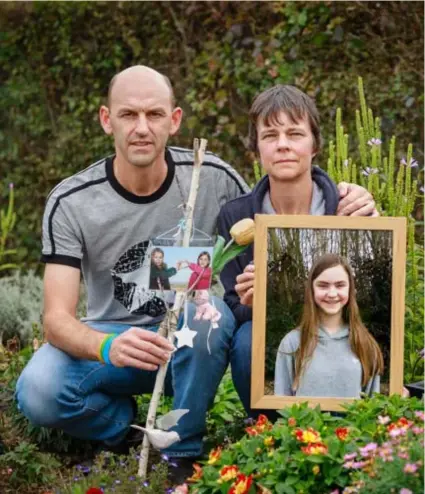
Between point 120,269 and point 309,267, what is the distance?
0.83m

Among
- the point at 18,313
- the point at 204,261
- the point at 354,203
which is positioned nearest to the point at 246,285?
the point at 204,261

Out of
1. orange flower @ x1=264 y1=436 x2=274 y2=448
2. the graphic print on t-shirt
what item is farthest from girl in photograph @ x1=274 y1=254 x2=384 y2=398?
the graphic print on t-shirt

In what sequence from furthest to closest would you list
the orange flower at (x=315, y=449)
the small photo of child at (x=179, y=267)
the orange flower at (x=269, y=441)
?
the small photo of child at (x=179, y=267)
the orange flower at (x=269, y=441)
the orange flower at (x=315, y=449)

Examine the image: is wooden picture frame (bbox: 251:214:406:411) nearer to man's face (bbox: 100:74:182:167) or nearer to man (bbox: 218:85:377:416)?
man (bbox: 218:85:377:416)

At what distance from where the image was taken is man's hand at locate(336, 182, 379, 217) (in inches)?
144

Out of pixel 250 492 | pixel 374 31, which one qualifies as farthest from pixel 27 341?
pixel 250 492

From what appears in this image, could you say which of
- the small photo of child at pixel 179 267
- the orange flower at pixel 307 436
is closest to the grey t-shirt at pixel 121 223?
the small photo of child at pixel 179 267

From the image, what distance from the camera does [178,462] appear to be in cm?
387

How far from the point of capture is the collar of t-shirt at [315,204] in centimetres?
373

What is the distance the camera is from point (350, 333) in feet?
11.4

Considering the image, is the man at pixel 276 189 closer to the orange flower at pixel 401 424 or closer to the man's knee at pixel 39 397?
the man's knee at pixel 39 397

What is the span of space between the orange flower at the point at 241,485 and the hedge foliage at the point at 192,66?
4.26 m

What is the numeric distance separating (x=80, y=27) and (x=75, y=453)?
4665 millimetres

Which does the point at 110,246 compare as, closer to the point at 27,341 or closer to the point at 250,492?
the point at 250,492
